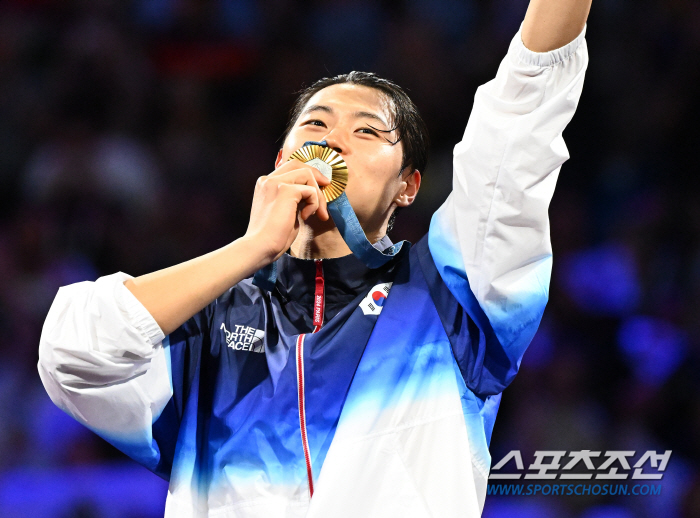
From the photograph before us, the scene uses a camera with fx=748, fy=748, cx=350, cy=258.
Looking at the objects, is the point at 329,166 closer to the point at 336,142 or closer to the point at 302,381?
the point at 336,142

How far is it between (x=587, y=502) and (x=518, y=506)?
0.33 m

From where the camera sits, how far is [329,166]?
185 cm

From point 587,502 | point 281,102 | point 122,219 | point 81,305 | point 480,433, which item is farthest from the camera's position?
point 281,102

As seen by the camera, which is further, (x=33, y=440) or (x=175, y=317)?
(x=33, y=440)

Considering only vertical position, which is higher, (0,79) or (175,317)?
(0,79)

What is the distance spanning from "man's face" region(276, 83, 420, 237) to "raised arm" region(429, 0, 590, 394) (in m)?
0.40

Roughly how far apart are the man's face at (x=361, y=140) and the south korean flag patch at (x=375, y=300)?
25 centimetres

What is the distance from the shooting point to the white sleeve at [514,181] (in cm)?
149

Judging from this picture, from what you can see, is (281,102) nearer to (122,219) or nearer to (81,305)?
(122,219)

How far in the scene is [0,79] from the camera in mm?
4426

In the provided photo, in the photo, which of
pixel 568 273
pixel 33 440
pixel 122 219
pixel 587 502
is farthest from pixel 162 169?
pixel 587 502

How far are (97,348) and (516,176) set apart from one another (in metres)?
0.90

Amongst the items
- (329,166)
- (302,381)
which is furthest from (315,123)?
(302,381)

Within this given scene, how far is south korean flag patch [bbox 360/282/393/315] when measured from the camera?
6.04 ft
